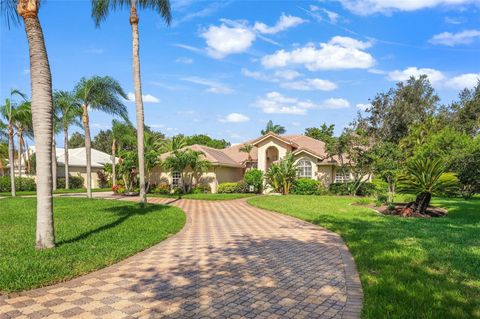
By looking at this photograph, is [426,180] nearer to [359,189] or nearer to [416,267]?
[416,267]

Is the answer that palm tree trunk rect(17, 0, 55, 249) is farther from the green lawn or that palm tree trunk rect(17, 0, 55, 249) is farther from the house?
the house

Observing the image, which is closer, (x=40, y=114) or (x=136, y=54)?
(x=40, y=114)

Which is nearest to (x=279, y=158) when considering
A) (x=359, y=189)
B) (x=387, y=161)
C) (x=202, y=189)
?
(x=359, y=189)

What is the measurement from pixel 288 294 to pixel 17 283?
4.12 meters

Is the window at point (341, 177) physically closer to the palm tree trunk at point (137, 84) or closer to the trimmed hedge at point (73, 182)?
the palm tree trunk at point (137, 84)

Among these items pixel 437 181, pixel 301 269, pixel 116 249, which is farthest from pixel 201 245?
pixel 437 181

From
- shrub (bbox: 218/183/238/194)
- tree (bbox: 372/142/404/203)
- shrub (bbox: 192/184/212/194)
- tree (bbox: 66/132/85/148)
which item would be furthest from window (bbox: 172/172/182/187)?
tree (bbox: 66/132/85/148)

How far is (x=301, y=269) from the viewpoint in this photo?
643 cm

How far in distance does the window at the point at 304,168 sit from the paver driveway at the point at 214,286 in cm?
1998

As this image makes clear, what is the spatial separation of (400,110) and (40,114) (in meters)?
33.6

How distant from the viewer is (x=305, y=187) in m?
26.5

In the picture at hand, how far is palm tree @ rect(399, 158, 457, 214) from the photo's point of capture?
45.0 feet

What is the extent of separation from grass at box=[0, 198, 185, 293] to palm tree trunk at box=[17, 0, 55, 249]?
0.65m

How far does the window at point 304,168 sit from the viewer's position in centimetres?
2856
